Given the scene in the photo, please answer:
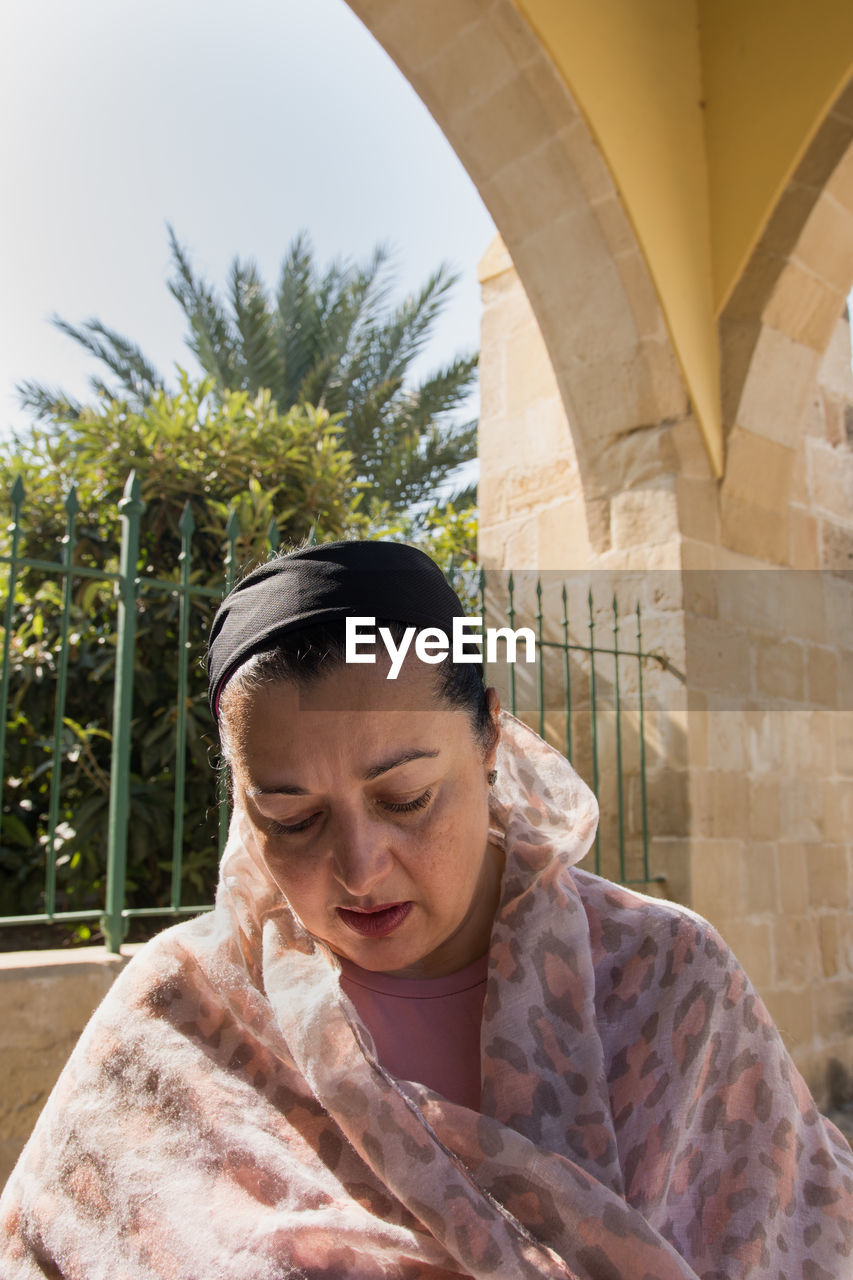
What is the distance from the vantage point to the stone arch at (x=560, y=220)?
3773 millimetres

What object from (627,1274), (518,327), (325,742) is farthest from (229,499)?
(627,1274)

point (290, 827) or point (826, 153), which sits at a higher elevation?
point (826, 153)

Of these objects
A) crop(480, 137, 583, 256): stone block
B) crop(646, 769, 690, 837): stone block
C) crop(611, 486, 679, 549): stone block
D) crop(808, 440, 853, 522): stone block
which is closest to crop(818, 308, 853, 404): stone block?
crop(808, 440, 853, 522): stone block

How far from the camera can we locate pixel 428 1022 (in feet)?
3.94

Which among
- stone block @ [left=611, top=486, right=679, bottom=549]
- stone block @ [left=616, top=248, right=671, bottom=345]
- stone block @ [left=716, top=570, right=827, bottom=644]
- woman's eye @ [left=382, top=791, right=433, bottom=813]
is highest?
stone block @ [left=616, top=248, right=671, bottom=345]

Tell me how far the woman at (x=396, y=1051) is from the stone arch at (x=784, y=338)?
3290mm

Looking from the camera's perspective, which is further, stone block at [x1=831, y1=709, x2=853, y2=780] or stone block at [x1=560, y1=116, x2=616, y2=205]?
stone block at [x1=831, y1=709, x2=853, y2=780]

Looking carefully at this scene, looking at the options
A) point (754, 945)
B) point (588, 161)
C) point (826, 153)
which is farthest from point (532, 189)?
point (754, 945)

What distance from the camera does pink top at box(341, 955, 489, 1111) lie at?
1.16 meters

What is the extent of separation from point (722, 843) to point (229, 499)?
9.45ft

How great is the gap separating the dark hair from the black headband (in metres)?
0.01

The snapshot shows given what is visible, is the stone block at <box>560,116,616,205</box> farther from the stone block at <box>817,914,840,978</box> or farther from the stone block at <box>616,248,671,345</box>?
the stone block at <box>817,914,840,978</box>

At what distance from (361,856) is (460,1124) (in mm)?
309

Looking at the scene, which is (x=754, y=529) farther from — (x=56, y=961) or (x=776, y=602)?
(x=56, y=961)
